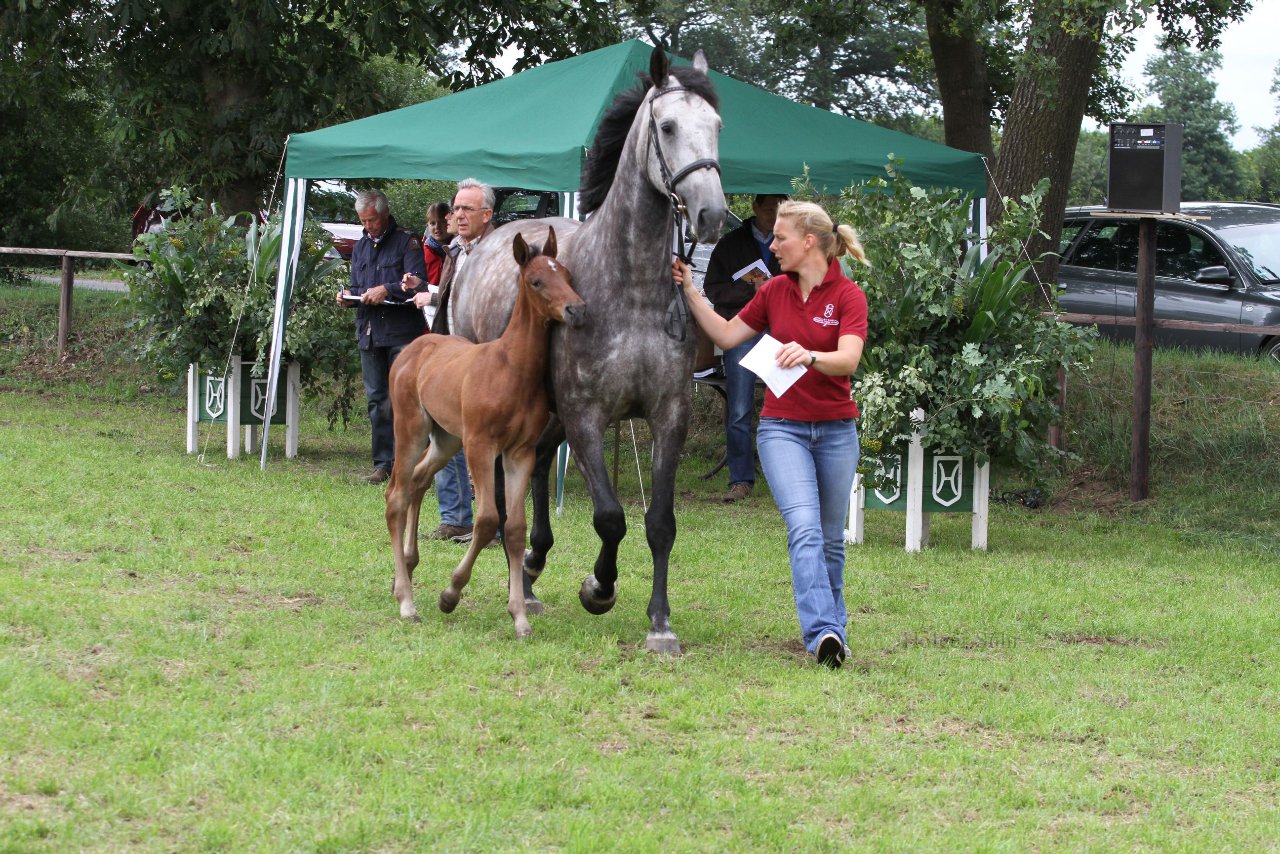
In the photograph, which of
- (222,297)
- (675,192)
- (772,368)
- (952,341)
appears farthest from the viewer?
(222,297)

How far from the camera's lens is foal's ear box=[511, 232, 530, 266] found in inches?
240

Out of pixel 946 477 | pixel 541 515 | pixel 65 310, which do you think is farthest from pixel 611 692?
pixel 65 310

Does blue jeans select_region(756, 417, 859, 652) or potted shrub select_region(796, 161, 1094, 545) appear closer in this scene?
blue jeans select_region(756, 417, 859, 652)

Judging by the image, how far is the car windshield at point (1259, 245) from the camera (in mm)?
13219

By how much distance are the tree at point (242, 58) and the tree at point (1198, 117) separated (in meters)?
31.8

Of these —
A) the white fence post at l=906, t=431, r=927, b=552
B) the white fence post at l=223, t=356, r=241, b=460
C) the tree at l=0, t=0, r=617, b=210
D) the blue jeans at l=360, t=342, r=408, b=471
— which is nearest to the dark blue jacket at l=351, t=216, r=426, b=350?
the blue jeans at l=360, t=342, r=408, b=471

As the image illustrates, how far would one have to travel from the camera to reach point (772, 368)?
590 cm

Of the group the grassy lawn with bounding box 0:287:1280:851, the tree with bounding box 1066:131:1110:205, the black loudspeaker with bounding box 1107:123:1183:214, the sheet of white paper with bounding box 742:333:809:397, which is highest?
the tree with bounding box 1066:131:1110:205

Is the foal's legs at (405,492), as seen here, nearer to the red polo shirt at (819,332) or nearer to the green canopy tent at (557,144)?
the red polo shirt at (819,332)

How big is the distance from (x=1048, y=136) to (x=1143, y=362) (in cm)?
253

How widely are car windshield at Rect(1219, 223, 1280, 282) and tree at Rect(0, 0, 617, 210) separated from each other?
7.74m

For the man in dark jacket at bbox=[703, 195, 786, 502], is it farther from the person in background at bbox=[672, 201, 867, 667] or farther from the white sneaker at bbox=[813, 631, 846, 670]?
the white sneaker at bbox=[813, 631, 846, 670]

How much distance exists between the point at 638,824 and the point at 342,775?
93 centimetres

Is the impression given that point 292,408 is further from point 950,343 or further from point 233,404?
point 950,343
